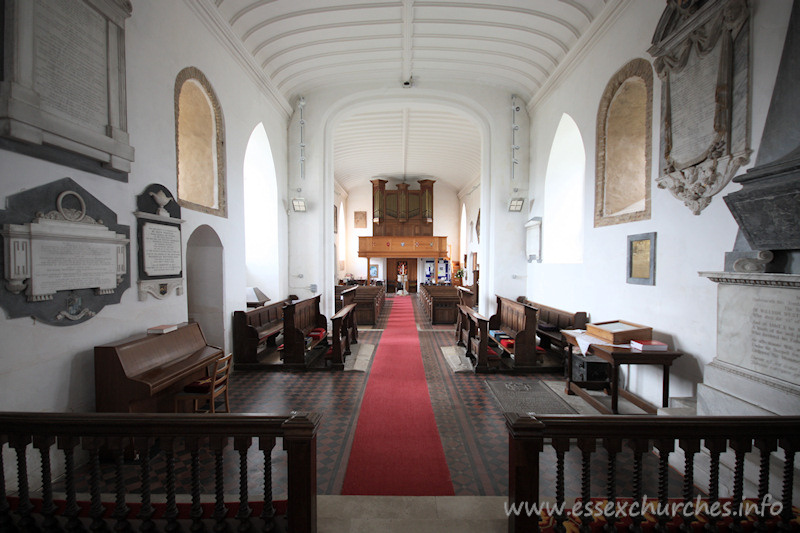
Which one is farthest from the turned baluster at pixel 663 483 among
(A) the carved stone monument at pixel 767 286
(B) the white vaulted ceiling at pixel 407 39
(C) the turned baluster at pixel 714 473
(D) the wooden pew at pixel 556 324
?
(B) the white vaulted ceiling at pixel 407 39

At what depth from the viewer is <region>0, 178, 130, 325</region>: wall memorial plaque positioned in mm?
2285

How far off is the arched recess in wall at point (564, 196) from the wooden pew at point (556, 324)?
37.8 inches

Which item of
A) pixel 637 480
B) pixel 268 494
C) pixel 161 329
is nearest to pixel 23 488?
pixel 268 494

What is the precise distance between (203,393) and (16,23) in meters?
3.23

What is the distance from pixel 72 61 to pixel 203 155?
2270mm

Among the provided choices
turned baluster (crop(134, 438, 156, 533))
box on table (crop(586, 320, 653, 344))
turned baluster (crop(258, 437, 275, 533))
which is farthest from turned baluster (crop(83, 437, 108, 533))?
box on table (crop(586, 320, 653, 344))

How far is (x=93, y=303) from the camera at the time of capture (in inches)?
114

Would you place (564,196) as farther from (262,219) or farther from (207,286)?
(207,286)

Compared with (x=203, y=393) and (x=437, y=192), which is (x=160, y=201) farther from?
(x=437, y=192)

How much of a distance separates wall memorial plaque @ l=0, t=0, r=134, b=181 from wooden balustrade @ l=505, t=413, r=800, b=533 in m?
3.65

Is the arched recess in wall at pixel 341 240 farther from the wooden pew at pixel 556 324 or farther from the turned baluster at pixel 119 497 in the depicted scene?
the turned baluster at pixel 119 497

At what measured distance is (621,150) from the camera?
472cm

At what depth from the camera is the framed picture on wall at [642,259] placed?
12.8 feet

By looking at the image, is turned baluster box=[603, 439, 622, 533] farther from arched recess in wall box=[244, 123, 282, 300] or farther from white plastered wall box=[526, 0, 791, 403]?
arched recess in wall box=[244, 123, 282, 300]
